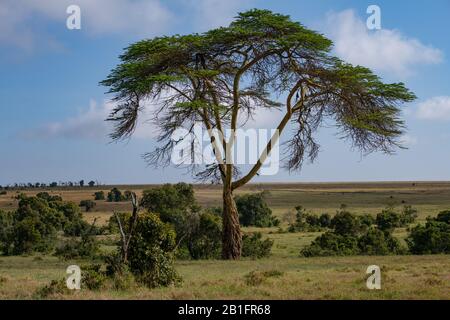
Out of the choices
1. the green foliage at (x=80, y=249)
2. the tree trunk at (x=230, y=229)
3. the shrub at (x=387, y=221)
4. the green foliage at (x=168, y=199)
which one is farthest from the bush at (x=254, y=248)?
the shrub at (x=387, y=221)

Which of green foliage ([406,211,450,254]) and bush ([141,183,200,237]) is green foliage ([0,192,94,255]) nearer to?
bush ([141,183,200,237])

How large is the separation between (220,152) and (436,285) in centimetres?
1029

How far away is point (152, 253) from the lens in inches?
574

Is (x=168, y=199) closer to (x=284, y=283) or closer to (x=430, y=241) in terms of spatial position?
(x=430, y=241)

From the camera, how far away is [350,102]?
21859mm

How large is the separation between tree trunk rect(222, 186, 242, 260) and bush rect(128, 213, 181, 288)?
7089 mm

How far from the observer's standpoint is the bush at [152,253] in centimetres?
1402

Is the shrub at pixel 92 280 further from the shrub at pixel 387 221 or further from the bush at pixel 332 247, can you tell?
the shrub at pixel 387 221

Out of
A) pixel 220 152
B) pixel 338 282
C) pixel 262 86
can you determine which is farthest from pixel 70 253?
pixel 338 282

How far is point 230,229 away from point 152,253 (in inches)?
317

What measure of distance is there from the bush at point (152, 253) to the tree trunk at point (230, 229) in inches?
279

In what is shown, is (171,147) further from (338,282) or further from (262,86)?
(338,282)

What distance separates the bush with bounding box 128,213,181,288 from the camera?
14.0 meters

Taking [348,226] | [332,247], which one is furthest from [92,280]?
[348,226]
